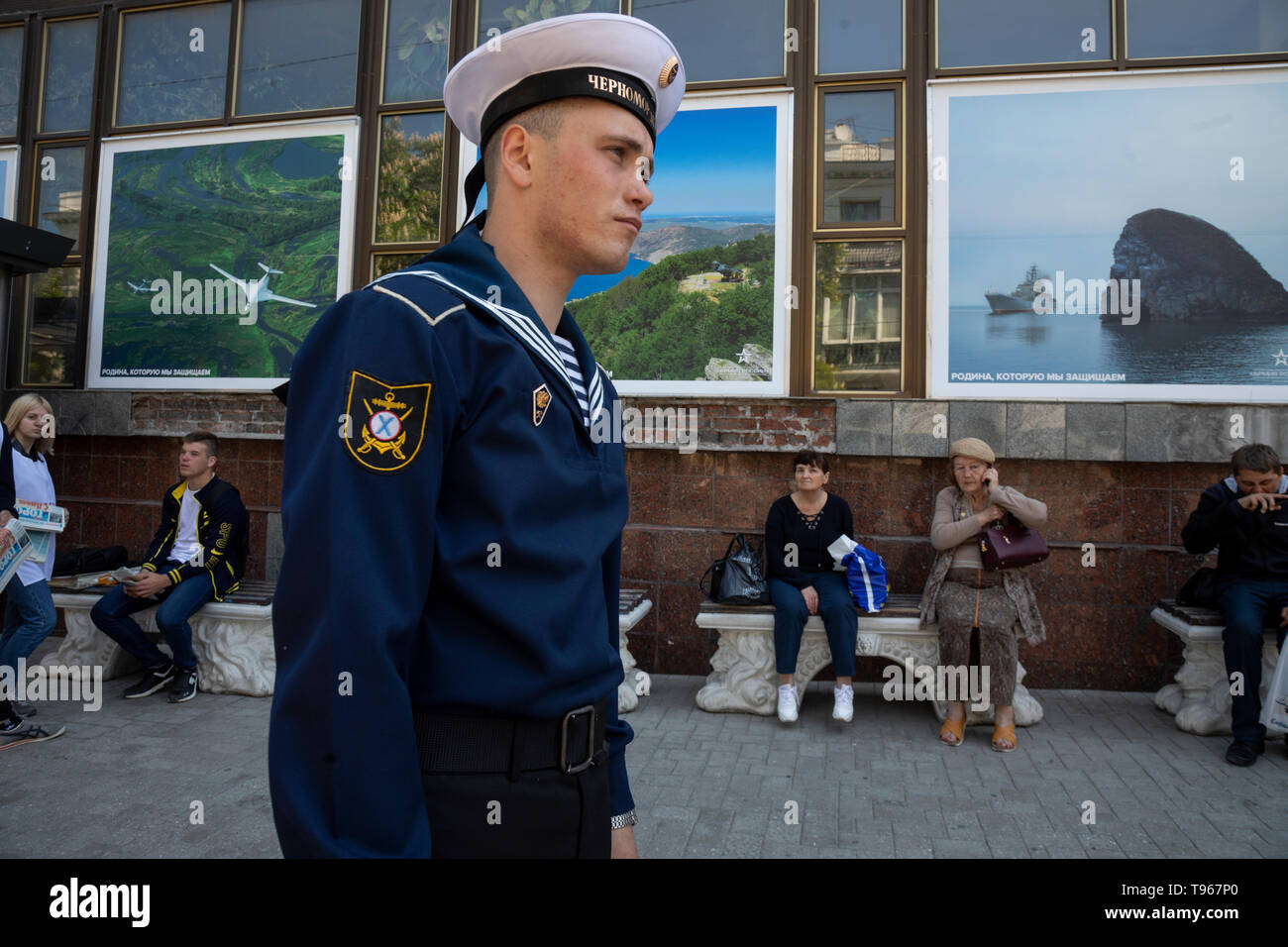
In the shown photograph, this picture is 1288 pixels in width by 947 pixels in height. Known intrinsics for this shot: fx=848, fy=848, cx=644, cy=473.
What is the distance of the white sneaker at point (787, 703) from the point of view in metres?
5.89

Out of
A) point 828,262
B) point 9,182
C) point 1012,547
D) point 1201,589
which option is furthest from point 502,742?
point 9,182

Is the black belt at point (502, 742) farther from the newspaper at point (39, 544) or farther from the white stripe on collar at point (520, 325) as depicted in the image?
the newspaper at point (39, 544)

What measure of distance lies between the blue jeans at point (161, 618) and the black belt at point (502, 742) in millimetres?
5916

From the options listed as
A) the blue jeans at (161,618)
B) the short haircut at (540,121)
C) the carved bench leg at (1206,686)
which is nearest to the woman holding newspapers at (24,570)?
the blue jeans at (161,618)

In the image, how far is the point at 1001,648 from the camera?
5578mm

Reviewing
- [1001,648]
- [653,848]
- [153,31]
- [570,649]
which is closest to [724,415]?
[1001,648]

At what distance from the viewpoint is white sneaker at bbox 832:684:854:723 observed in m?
5.82

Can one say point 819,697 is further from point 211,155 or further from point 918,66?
point 211,155

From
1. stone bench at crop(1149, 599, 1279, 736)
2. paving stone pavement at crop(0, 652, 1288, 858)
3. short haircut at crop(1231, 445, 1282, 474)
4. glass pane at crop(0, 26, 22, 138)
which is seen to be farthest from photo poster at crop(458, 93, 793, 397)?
glass pane at crop(0, 26, 22, 138)

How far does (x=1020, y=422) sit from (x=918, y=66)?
3.07 meters

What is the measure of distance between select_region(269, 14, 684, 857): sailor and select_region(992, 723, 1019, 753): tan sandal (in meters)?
4.45

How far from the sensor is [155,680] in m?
6.48

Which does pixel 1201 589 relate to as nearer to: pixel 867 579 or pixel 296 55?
pixel 867 579

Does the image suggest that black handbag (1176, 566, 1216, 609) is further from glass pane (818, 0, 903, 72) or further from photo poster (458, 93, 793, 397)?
glass pane (818, 0, 903, 72)
